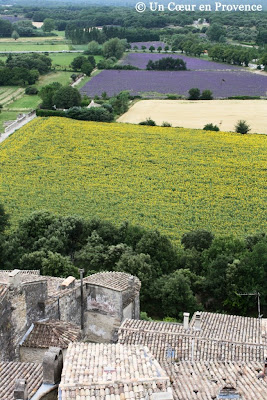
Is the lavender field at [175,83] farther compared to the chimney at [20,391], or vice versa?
the lavender field at [175,83]

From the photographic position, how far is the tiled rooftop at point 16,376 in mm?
12508

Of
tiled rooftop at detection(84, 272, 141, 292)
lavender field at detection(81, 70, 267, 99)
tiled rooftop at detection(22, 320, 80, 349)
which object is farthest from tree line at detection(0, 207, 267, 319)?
lavender field at detection(81, 70, 267, 99)

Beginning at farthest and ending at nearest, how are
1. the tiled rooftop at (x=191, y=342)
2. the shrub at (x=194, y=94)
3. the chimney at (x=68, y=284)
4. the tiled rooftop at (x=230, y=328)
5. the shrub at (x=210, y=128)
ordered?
the shrub at (x=194, y=94) → the shrub at (x=210, y=128) → the chimney at (x=68, y=284) → the tiled rooftop at (x=230, y=328) → the tiled rooftop at (x=191, y=342)

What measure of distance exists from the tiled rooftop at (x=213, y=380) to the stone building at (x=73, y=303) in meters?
4.85

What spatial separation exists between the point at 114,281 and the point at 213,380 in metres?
7.77

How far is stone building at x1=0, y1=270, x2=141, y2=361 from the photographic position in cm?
1747

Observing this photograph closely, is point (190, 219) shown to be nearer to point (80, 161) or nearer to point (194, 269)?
point (194, 269)

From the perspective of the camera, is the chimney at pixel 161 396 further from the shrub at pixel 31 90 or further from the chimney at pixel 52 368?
the shrub at pixel 31 90

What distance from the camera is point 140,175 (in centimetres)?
5684

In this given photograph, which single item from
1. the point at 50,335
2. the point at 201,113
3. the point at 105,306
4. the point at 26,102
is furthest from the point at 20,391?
the point at 26,102

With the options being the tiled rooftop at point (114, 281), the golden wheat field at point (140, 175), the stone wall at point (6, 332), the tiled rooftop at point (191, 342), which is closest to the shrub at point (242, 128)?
the golden wheat field at point (140, 175)

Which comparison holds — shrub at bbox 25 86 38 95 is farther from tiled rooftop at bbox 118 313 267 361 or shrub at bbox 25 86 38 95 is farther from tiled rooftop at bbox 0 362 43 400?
tiled rooftop at bbox 0 362 43 400

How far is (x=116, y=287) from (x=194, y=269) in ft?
44.2

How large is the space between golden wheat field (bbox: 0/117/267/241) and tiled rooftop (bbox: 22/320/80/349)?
79.2 feet
